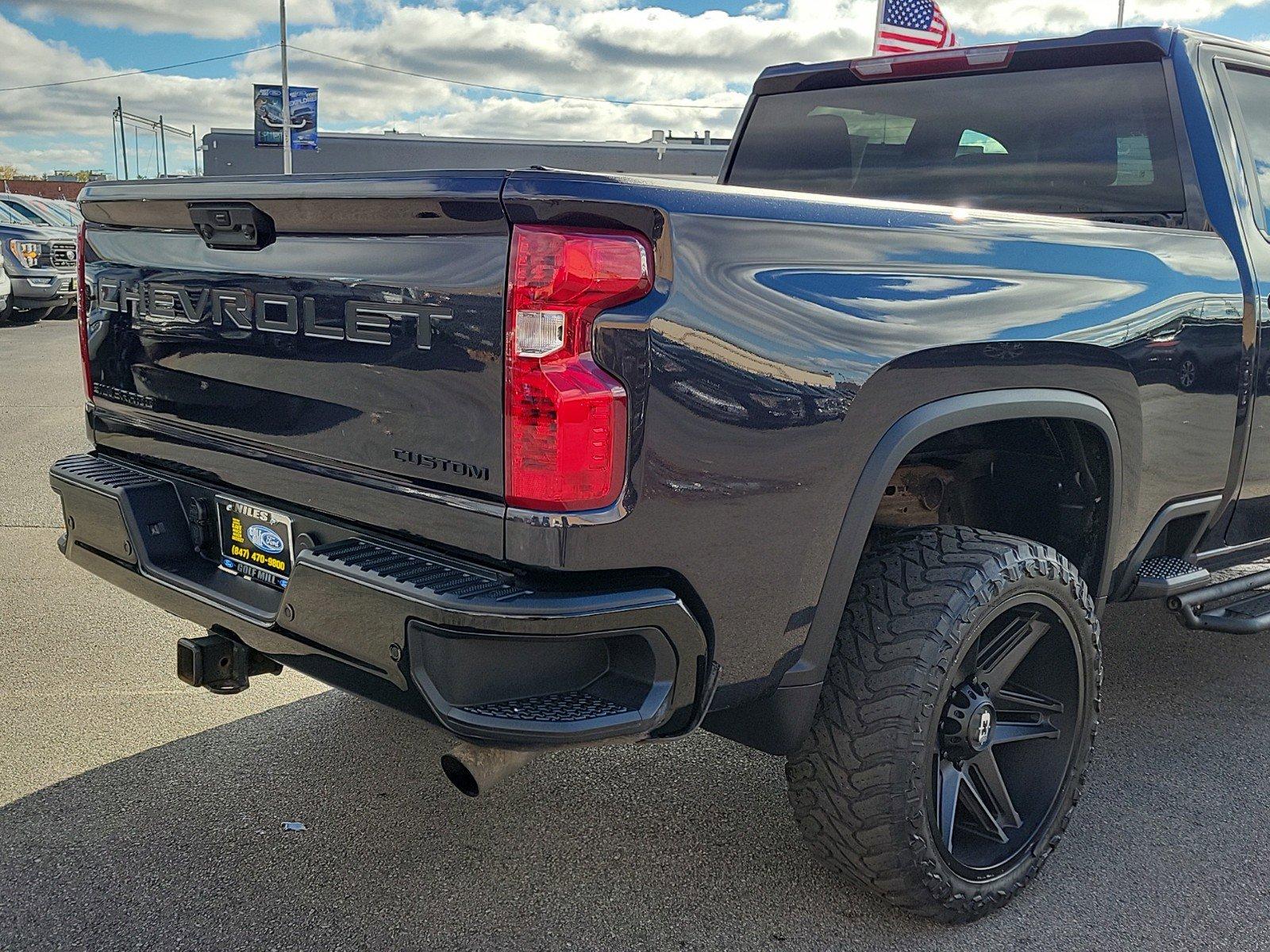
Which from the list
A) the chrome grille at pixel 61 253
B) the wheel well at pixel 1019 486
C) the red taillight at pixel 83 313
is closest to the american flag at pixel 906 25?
the wheel well at pixel 1019 486

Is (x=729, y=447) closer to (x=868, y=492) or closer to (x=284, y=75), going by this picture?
(x=868, y=492)

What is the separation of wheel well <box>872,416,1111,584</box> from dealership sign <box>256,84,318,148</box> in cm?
4443

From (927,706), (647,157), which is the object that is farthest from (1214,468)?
(647,157)

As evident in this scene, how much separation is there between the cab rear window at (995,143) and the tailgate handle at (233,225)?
7.07 ft

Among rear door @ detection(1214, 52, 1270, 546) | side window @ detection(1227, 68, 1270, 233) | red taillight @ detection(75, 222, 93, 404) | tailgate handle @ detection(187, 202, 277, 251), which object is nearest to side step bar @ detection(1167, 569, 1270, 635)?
rear door @ detection(1214, 52, 1270, 546)

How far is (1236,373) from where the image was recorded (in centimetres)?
314

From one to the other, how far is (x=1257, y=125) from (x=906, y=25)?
5.57 m

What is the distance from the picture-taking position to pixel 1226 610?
3377 mm

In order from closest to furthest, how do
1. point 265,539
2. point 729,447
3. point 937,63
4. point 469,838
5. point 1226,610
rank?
1. point 729,447
2. point 265,539
3. point 469,838
4. point 1226,610
5. point 937,63

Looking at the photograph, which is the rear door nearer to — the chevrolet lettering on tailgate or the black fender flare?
the black fender flare

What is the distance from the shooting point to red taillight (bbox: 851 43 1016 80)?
143 inches

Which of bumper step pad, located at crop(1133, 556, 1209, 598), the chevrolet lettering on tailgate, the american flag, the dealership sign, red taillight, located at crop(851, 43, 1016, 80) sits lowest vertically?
bumper step pad, located at crop(1133, 556, 1209, 598)

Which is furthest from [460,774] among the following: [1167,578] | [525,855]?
[1167,578]

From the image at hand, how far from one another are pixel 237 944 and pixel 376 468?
1.07m
